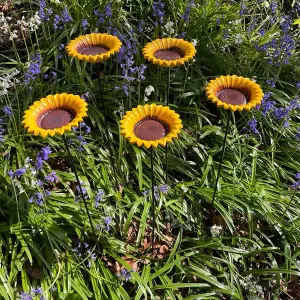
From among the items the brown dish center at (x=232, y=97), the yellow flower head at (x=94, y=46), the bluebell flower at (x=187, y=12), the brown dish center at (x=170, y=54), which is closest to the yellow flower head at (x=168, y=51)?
the brown dish center at (x=170, y=54)

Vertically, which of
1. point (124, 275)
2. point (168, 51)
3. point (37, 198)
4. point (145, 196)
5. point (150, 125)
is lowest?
point (124, 275)

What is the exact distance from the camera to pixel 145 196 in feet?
11.1

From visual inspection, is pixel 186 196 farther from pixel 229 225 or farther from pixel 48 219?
pixel 48 219

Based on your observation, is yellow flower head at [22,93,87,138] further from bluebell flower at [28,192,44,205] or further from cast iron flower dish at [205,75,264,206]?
cast iron flower dish at [205,75,264,206]

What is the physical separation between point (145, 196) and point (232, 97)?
1.10 metres

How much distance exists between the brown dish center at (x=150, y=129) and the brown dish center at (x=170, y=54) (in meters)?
0.57

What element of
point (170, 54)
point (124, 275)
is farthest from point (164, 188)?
point (170, 54)

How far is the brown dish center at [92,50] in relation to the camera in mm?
2906

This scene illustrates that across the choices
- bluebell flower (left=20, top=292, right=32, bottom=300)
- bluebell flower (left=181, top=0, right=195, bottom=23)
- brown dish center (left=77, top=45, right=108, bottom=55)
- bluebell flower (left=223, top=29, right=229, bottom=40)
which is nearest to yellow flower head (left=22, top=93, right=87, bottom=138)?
brown dish center (left=77, top=45, right=108, bottom=55)

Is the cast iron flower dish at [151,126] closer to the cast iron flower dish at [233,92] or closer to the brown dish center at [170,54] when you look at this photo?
the cast iron flower dish at [233,92]

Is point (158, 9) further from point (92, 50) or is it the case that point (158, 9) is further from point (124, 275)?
point (124, 275)

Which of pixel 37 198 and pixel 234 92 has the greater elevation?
pixel 234 92

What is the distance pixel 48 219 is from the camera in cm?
319

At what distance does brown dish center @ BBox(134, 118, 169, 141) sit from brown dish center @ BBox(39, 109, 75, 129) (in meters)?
0.40
